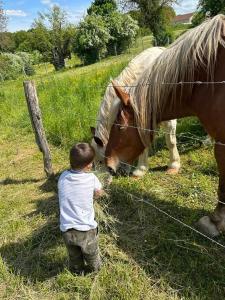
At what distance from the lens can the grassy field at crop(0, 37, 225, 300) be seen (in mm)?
2521

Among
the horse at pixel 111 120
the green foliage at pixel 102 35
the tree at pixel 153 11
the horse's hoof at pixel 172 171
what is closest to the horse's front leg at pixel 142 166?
the horse at pixel 111 120

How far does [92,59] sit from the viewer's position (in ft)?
83.8

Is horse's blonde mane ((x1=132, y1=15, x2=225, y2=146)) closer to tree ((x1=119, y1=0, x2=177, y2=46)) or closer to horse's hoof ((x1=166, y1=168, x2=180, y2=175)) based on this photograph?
horse's hoof ((x1=166, y1=168, x2=180, y2=175))

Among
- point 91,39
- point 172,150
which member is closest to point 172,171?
point 172,150

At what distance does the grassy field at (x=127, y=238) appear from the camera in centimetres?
252

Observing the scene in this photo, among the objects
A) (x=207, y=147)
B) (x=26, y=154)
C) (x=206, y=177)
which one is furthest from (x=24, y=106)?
(x=206, y=177)

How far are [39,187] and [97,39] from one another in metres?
20.6

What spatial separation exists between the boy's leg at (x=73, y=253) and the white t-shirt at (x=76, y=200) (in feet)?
0.20

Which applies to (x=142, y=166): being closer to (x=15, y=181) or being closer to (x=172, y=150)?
(x=172, y=150)

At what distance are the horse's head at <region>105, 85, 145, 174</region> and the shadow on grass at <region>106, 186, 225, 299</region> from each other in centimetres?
54

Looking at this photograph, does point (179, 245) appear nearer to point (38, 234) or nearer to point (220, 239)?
point (220, 239)

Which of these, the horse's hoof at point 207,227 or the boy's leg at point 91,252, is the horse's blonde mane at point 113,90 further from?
the boy's leg at point 91,252

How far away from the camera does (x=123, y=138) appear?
3.17m

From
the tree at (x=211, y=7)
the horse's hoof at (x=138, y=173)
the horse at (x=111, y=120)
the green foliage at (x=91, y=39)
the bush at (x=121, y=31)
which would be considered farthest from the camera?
the bush at (x=121, y=31)
